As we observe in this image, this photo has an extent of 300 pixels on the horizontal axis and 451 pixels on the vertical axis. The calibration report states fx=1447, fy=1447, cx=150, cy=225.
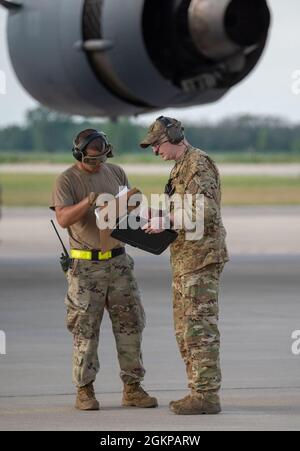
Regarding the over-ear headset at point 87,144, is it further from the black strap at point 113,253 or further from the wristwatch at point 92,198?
the black strap at point 113,253

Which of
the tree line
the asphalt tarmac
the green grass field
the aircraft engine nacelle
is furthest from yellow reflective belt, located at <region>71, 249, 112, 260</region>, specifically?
the green grass field

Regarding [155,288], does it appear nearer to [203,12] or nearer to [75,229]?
[75,229]

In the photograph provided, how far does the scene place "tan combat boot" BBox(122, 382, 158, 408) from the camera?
357 inches

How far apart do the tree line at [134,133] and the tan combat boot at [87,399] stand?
277cm

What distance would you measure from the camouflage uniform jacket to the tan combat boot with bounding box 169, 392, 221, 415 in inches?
29.6

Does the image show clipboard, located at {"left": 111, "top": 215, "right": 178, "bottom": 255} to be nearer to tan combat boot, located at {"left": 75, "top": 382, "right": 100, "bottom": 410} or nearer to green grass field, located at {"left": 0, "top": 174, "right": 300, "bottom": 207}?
tan combat boot, located at {"left": 75, "top": 382, "right": 100, "bottom": 410}

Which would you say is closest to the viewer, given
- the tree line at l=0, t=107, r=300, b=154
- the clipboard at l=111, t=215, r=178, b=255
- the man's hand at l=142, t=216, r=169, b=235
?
the tree line at l=0, t=107, r=300, b=154

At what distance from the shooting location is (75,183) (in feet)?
29.5

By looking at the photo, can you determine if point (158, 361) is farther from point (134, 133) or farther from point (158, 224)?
point (134, 133)

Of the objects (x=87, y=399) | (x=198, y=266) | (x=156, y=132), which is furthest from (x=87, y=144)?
(x=87, y=399)

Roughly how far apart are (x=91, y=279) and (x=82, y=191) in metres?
0.55

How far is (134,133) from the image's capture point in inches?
247

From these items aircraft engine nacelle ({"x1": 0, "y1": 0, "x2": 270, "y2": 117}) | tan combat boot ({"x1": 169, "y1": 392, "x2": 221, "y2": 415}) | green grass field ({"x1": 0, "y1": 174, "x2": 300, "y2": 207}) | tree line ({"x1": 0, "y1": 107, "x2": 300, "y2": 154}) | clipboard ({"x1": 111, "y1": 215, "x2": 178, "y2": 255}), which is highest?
green grass field ({"x1": 0, "y1": 174, "x2": 300, "y2": 207})

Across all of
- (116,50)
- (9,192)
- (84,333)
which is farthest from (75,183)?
(9,192)
